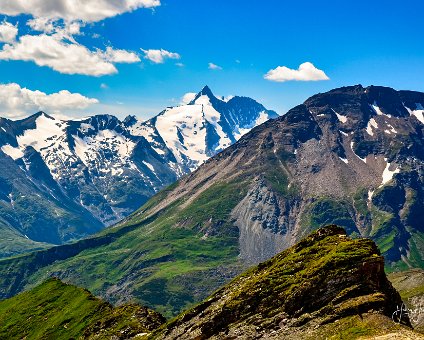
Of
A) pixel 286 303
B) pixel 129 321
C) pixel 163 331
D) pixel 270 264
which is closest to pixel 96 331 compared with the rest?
pixel 129 321

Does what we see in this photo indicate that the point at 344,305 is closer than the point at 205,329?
Yes

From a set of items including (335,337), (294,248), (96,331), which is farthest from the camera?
(96,331)

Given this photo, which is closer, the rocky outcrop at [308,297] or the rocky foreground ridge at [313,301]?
the rocky foreground ridge at [313,301]

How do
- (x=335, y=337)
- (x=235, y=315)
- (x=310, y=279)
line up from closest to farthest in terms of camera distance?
1. (x=335, y=337)
2. (x=310, y=279)
3. (x=235, y=315)

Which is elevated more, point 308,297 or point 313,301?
point 308,297

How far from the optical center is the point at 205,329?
101 metres

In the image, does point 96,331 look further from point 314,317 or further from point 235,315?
point 314,317

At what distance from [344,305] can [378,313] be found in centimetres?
544

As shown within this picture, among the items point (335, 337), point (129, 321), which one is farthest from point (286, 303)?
point (129, 321)

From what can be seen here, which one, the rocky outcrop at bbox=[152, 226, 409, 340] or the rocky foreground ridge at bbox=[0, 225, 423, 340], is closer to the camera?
the rocky foreground ridge at bbox=[0, 225, 423, 340]

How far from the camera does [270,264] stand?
115938 millimetres

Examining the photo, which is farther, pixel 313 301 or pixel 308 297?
pixel 308 297

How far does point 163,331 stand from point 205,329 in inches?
922

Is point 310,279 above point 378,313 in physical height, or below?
above
